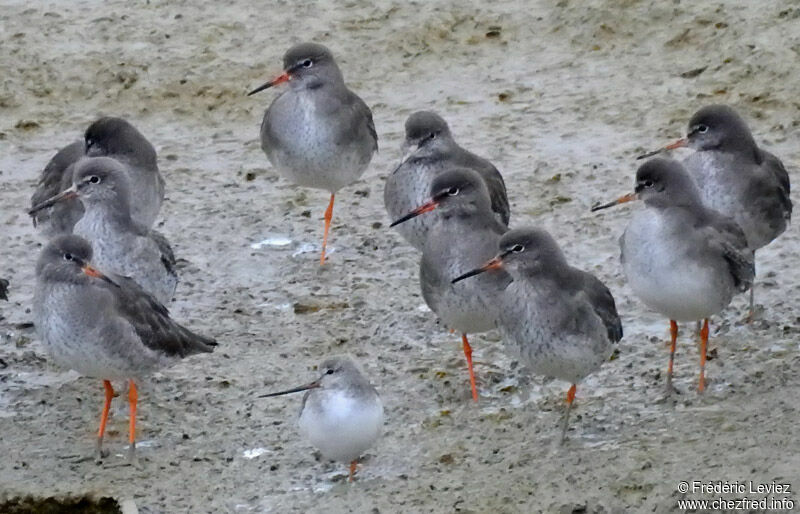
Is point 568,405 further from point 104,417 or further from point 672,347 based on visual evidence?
point 104,417

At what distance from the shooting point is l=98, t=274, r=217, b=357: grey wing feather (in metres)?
8.17

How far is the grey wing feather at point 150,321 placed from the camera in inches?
322

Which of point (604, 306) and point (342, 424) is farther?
point (604, 306)

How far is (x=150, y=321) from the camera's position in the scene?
823 cm

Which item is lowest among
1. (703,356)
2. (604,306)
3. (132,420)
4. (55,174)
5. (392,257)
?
(392,257)

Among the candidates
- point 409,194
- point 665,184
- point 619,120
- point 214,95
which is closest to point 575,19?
point 619,120

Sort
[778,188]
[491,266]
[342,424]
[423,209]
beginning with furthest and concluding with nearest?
1. [778,188]
2. [423,209]
3. [491,266]
4. [342,424]

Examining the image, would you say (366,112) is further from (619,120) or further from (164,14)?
(164,14)

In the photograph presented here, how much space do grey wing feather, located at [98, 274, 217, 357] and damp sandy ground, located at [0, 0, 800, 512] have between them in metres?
0.43

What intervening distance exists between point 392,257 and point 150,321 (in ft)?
8.63

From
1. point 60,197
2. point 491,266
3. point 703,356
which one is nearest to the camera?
point 491,266

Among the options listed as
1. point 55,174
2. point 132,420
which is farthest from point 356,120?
point 132,420

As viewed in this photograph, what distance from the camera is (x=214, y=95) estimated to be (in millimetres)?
12836

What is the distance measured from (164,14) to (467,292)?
6.27m
